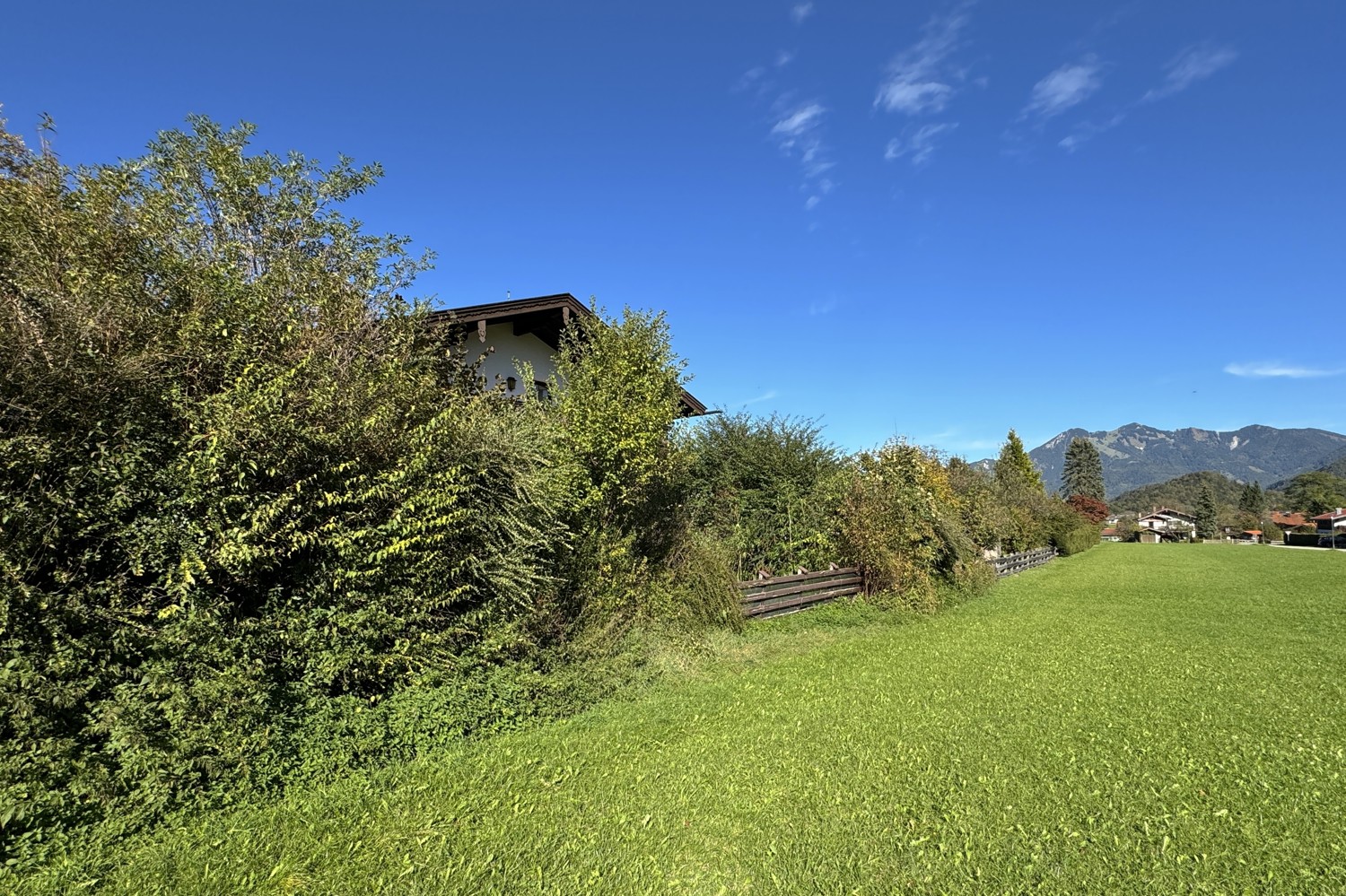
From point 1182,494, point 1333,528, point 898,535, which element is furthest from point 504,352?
point 1182,494

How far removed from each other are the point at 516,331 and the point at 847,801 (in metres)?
11.8

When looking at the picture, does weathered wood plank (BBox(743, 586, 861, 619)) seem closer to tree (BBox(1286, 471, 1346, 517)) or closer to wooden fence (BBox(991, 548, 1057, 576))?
wooden fence (BBox(991, 548, 1057, 576))

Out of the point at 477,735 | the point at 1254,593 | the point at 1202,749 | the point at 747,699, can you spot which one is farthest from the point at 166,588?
the point at 1254,593

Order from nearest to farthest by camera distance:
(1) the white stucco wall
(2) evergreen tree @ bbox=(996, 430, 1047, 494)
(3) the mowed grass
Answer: (3) the mowed grass → (1) the white stucco wall → (2) evergreen tree @ bbox=(996, 430, 1047, 494)

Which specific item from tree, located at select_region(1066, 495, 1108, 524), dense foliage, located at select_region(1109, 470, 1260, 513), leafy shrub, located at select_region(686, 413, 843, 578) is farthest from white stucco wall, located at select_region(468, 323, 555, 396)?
dense foliage, located at select_region(1109, 470, 1260, 513)

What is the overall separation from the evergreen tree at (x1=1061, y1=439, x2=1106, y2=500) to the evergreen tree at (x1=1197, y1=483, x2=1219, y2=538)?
15.5m

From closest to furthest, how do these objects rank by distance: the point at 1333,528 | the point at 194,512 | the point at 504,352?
the point at 194,512 < the point at 504,352 < the point at 1333,528

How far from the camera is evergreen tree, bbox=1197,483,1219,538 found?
92750 millimetres

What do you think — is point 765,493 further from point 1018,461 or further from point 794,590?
point 1018,461

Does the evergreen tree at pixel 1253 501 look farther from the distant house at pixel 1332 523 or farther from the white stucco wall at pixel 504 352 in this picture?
the white stucco wall at pixel 504 352

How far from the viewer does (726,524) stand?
14.6 meters

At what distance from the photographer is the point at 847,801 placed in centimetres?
436

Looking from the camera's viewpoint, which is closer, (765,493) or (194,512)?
(194,512)

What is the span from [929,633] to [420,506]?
9472 millimetres
